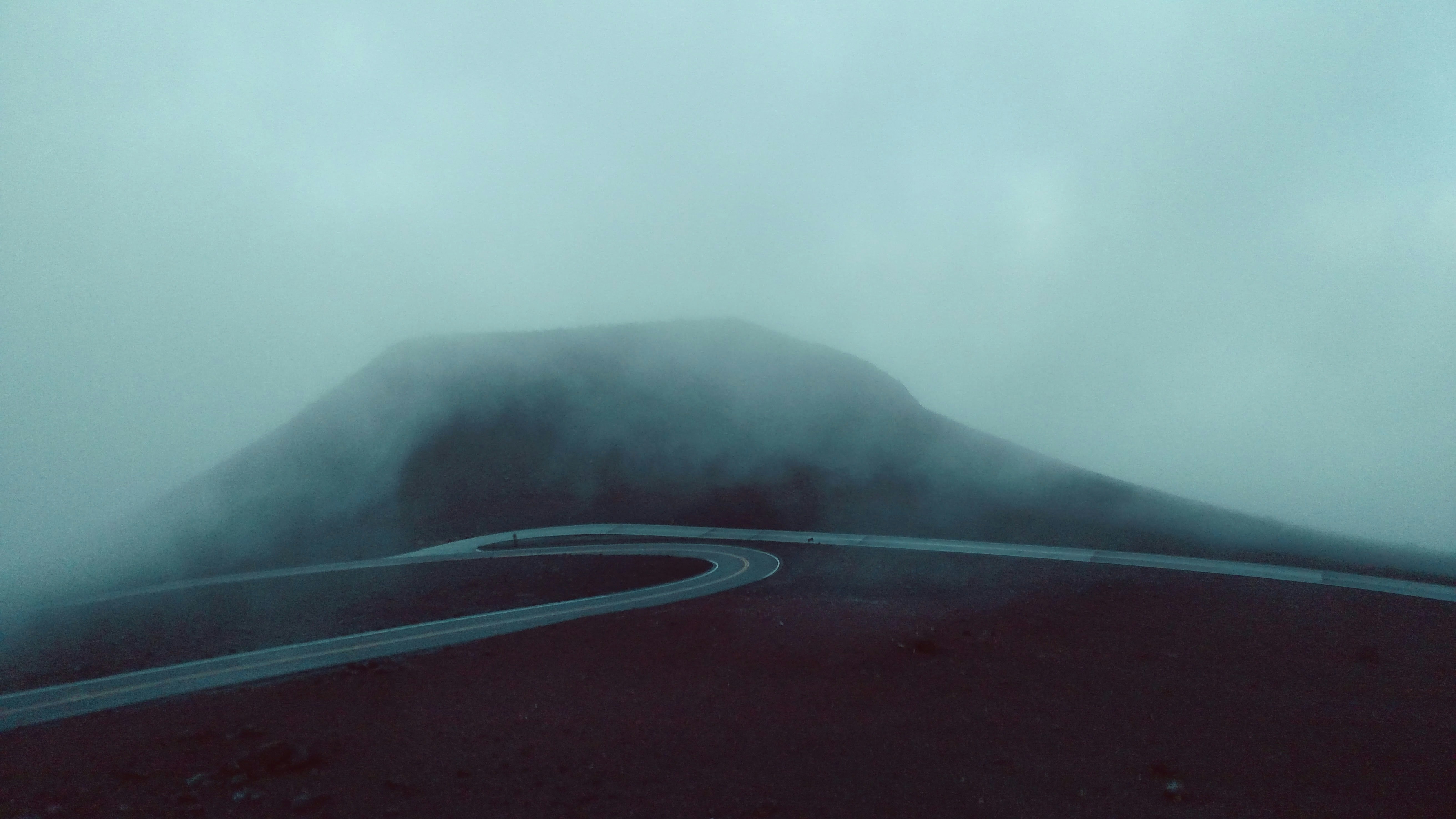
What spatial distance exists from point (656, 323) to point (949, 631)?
253 ft

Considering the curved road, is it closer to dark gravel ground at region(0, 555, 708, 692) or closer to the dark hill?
dark gravel ground at region(0, 555, 708, 692)

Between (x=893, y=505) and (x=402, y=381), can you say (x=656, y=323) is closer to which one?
(x=402, y=381)

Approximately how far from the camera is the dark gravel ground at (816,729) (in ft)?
48.0

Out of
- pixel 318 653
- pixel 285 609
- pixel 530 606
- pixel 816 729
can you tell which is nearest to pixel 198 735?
pixel 318 653

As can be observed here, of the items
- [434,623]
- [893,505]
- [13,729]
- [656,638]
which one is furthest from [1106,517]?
[13,729]

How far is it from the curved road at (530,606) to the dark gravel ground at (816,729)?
1.90 m

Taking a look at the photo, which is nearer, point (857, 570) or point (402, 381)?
point (857, 570)

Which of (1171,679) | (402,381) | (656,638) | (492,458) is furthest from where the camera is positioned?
(402,381)

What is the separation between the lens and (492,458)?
70.9m

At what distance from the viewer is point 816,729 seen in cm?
1805

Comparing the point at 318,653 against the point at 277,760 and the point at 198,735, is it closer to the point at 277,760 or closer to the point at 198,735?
the point at 198,735

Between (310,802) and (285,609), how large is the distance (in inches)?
870

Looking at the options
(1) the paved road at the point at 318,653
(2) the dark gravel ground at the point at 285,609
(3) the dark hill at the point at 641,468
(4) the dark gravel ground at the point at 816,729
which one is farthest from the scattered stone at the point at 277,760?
(3) the dark hill at the point at 641,468

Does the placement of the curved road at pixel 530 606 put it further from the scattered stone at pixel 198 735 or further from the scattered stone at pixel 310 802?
the scattered stone at pixel 310 802
